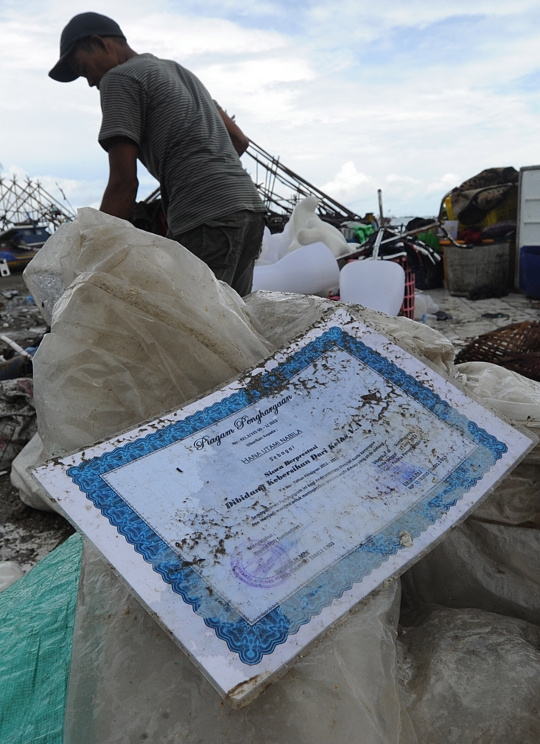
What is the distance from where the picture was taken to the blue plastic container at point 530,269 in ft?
15.0

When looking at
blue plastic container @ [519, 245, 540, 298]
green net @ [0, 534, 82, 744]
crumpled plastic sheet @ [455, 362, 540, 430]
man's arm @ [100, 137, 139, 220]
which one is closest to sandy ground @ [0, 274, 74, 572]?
green net @ [0, 534, 82, 744]

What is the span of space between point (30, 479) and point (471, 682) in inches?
54.6

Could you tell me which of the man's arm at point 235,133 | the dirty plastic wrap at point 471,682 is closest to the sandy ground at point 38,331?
the dirty plastic wrap at point 471,682

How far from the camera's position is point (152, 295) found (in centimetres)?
78

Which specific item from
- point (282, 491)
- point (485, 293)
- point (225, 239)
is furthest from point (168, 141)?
point (485, 293)

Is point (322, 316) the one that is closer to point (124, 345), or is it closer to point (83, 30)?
point (124, 345)

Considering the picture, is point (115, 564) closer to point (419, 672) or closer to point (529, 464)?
point (419, 672)

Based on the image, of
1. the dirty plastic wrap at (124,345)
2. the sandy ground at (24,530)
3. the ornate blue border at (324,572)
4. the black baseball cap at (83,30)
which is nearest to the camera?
the ornate blue border at (324,572)

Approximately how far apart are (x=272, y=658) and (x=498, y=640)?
0.34 metres

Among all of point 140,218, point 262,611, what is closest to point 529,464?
point 262,611

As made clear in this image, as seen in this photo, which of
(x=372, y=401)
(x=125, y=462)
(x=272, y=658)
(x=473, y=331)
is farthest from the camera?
(x=473, y=331)

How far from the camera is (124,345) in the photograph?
78cm

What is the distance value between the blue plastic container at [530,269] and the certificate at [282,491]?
14.4 ft

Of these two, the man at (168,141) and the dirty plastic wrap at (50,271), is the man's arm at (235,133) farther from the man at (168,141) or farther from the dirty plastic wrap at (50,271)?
the dirty plastic wrap at (50,271)
